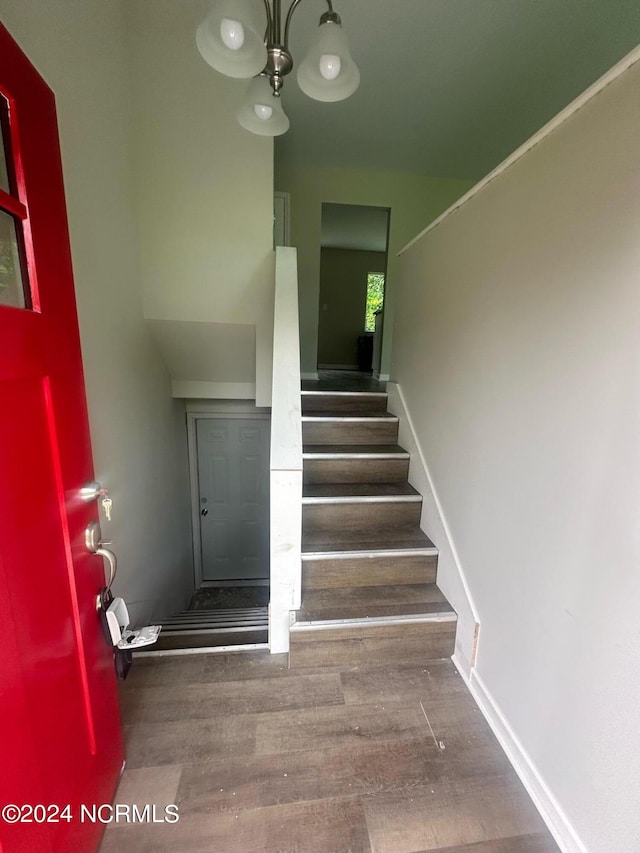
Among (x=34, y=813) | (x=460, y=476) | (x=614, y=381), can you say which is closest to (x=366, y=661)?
(x=460, y=476)

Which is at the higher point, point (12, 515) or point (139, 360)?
point (139, 360)

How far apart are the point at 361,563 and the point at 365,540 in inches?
5.4

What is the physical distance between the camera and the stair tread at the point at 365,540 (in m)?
1.83

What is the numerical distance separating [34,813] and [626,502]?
148cm

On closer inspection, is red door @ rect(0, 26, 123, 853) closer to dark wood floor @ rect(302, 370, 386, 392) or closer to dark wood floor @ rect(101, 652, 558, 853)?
dark wood floor @ rect(101, 652, 558, 853)

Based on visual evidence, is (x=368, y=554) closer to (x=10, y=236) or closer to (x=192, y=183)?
(x=10, y=236)

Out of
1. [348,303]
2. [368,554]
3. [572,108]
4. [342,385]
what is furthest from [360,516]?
[348,303]

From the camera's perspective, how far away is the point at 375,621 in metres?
1.64

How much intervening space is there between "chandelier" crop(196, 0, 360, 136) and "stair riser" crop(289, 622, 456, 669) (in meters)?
2.01

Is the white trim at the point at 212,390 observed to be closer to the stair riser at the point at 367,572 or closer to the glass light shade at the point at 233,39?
the stair riser at the point at 367,572

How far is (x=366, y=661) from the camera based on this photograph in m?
1.63

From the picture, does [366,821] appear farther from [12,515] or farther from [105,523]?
[105,523]

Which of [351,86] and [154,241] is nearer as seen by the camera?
[351,86]

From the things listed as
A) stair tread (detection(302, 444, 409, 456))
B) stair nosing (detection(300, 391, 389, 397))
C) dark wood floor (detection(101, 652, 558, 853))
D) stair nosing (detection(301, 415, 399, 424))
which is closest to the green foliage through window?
stair nosing (detection(300, 391, 389, 397))
